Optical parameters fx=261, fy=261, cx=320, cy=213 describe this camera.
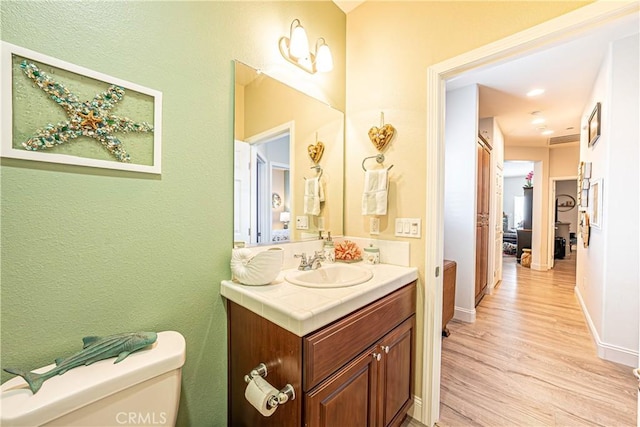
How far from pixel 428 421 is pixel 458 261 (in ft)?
6.84

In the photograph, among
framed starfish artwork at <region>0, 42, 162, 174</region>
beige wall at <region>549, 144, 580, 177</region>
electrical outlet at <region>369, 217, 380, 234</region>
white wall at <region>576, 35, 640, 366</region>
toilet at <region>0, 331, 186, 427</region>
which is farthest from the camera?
beige wall at <region>549, 144, 580, 177</region>

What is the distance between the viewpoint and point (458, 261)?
3.25 metres

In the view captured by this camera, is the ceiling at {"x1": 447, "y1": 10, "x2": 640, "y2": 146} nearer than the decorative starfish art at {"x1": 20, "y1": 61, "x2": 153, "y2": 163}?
No

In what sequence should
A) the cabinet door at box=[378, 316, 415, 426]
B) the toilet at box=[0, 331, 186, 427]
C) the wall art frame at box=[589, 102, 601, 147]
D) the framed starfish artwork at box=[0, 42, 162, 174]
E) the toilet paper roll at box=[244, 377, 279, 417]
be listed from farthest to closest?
1. the wall art frame at box=[589, 102, 601, 147]
2. the cabinet door at box=[378, 316, 415, 426]
3. the toilet paper roll at box=[244, 377, 279, 417]
4. the framed starfish artwork at box=[0, 42, 162, 174]
5. the toilet at box=[0, 331, 186, 427]

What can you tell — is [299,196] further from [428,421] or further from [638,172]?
[638,172]

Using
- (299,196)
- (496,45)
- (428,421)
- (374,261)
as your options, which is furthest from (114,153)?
(428,421)

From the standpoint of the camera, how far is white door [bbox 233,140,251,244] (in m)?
1.38

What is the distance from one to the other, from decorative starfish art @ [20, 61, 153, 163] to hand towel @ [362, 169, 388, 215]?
1288 millimetres

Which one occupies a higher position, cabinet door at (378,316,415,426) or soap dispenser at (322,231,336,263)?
soap dispenser at (322,231,336,263)

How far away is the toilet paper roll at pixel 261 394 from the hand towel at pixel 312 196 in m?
1.08

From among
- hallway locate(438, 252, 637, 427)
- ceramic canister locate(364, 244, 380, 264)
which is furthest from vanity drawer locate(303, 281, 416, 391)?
hallway locate(438, 252, 637, 427)

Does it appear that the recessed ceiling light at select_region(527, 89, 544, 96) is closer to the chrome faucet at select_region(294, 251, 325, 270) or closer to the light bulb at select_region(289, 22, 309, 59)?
the light bulb at select_region(289, 22, 309, 59)

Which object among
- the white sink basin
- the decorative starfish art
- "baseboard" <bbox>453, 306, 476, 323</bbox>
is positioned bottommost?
"baseboard" <bbox>453, 306, 476, 323</bbox>

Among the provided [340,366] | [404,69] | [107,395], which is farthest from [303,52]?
[107,395]
